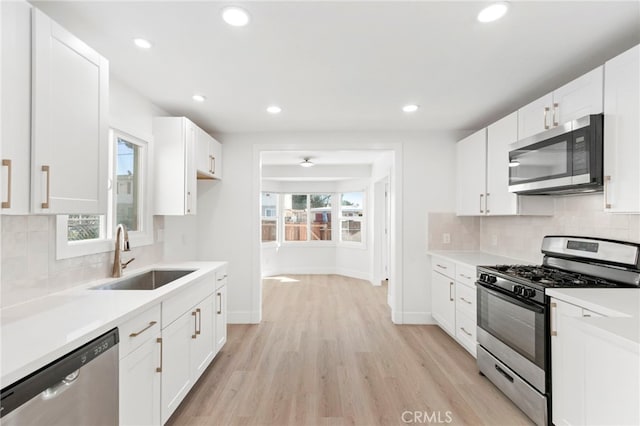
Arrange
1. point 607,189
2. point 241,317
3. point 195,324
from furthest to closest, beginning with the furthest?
1. point 241,317
2. point 195,324
3. point 607,189

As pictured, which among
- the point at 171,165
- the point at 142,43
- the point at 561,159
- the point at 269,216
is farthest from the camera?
the point at 269,216

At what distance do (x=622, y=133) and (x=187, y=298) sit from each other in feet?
9.71

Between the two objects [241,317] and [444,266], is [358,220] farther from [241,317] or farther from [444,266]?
[241,317]

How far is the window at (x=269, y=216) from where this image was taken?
6.99 meters

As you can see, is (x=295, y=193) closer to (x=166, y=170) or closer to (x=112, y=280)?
(x=166, y=170)

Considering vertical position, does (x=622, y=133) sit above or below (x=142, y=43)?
below

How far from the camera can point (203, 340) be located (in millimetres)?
2457

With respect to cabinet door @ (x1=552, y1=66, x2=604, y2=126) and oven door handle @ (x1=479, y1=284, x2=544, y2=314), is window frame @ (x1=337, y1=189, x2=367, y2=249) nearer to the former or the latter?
oven door handle @ (x1=479, y1=284, x2=544, y2=314)

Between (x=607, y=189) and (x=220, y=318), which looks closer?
(x=607, y=189)

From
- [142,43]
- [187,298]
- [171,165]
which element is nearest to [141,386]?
[187,298]

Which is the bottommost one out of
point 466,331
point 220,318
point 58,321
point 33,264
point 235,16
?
point 466,331

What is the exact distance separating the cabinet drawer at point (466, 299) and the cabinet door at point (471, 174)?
842mm

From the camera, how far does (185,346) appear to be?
2121 millimetres

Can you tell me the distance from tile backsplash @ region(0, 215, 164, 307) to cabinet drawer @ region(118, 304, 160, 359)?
2.17ft
